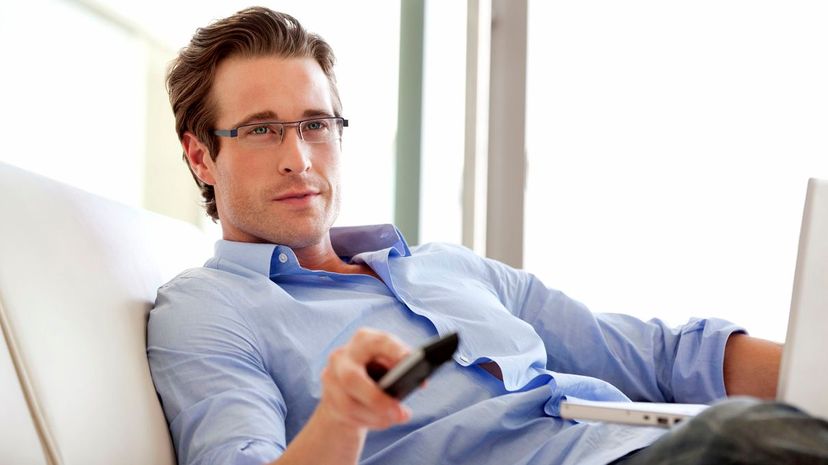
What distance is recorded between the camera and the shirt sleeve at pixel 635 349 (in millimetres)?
1654

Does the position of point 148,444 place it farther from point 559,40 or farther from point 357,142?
point 559,40

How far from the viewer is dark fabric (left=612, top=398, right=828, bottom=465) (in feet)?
2.38

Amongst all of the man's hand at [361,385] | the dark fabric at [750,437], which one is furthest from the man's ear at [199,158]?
the dark fabric at [750,437]

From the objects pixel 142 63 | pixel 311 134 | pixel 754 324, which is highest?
pixel 142 63

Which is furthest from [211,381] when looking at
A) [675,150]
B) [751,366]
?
[675,150]

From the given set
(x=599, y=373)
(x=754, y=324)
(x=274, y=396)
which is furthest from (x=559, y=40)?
(x=274, y=396)

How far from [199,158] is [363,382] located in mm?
1127

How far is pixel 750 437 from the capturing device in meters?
0.74

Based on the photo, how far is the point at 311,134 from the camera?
1704 mm

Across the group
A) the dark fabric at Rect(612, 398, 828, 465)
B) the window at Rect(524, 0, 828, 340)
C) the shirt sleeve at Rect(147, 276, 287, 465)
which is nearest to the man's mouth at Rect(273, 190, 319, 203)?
the shirt sleeve at Rect(147, 276, 287, 465)

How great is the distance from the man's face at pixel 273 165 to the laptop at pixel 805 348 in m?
0.79

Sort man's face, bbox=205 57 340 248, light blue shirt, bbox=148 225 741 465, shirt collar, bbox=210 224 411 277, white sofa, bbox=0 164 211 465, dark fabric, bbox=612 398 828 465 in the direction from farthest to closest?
Result: man's face, bbox=205 57 340 248
shirt collar, bbox=210 224 411 277
light blue shirt, bbox=148 225 741 465
white sofa, bbox=0 164 211 465
dark fabric, bbox=612 398 828 465

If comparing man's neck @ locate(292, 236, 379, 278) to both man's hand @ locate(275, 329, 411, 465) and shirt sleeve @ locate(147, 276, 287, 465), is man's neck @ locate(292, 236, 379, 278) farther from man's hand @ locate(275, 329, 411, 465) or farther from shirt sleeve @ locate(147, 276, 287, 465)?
man's hand @ locate(275, 329, 411, 465)

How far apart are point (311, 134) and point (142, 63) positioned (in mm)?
870
